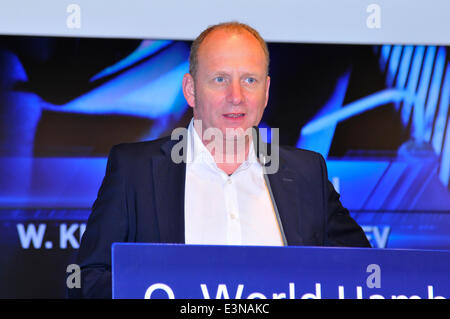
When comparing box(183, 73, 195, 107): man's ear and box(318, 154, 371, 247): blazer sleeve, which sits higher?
box(183, 73, 195, 107): man's ear

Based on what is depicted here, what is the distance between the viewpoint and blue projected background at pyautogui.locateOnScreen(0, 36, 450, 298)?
341cm

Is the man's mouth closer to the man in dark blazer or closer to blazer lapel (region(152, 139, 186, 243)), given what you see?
the man in dark blazer

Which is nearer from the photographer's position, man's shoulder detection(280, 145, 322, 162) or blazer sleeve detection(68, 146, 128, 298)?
blazer sleeve detection(68, 146, 128, 298)

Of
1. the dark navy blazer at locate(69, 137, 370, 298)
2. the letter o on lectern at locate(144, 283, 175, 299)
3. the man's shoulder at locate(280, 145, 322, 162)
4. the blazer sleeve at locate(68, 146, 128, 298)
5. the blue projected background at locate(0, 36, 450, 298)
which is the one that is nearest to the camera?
the letter o on lectern at locate(144, 283, 175, 299)

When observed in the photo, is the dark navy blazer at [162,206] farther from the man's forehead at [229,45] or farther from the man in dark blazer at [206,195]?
the man's forehead at [229,45]

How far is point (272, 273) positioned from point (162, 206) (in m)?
0.77

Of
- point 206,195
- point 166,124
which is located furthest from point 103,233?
point 166,124

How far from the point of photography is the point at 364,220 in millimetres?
3521

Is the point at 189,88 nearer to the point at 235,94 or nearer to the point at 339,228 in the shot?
the point at 235,94

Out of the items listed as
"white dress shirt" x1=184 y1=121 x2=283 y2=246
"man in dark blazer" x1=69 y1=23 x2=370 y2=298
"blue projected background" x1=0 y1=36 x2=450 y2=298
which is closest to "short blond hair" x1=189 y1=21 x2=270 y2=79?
"man in dark blazer" x1=69 y1=23 x2=370 y2=298

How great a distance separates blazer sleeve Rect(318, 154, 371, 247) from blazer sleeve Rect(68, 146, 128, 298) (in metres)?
0.68

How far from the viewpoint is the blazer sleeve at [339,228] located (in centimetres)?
226

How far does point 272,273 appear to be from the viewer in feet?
4.77
